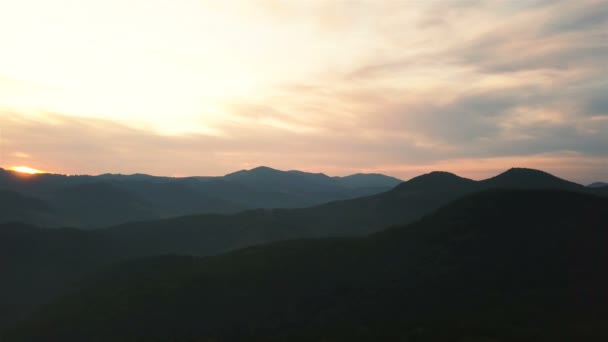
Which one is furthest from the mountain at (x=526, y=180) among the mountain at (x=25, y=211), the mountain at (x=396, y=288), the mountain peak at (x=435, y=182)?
the mountain at (x=25, y=211)

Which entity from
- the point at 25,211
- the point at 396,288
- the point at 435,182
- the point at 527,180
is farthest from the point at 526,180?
the point at 25,211

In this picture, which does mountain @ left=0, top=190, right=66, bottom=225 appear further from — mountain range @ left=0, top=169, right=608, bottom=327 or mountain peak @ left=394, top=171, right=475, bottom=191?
mountain peak @ left=394, top=171, right=475, bottom=191

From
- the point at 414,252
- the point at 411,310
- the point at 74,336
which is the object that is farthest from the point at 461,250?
the point at 74,336

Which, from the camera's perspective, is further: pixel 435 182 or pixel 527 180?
pixel 435 182

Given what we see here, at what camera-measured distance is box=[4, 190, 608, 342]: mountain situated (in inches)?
1730

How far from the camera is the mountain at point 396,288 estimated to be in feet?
144

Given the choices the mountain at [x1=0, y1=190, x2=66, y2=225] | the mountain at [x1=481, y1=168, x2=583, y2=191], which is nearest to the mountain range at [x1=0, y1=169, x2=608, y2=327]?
the mountain at [x1=481, y1=168, x2=583, y2=191]

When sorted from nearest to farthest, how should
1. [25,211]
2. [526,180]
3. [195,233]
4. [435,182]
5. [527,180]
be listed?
[195,233] < [527,180] < [526,180] < [25,211] < [435,182]

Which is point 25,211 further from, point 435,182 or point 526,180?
point 526,180

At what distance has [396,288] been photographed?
183 ft

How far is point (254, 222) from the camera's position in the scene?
153500 mm

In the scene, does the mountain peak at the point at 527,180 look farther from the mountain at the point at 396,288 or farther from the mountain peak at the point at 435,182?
the mountain at the point at 396,288

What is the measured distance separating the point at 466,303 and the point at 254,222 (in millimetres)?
111059

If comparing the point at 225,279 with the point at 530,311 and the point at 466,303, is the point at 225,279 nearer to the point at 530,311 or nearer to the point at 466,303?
the point at 466,303
